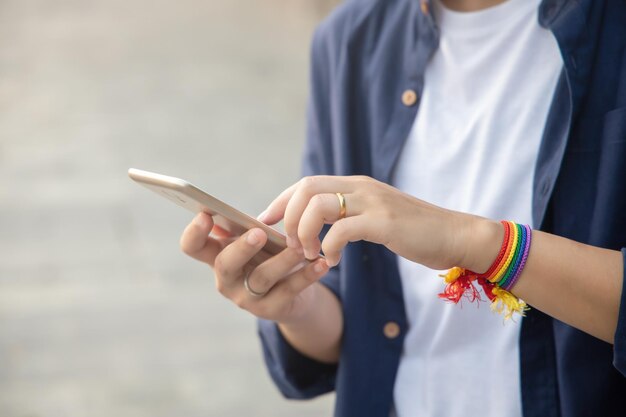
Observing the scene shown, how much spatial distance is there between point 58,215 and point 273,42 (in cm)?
98

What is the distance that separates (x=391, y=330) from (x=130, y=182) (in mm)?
1667

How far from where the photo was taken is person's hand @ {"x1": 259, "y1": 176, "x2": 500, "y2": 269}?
79 centimetres

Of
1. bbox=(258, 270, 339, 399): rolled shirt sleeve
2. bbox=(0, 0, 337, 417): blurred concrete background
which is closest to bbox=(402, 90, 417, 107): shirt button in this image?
bbox=(258, 270, 339, 399): rolled shirt sleeve

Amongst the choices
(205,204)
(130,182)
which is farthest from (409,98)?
(130,182)

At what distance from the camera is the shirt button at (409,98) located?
1.14 meters

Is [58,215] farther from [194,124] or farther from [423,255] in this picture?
[423,255]

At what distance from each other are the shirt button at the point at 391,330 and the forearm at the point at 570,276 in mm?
307

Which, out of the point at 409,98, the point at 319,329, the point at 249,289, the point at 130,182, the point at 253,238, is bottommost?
the point at 130,182

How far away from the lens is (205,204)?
2.68 ft

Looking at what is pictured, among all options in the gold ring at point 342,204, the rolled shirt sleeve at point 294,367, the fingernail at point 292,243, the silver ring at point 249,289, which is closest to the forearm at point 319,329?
the rolled shirt sleeve at point 294,367

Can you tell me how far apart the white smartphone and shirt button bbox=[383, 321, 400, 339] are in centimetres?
24

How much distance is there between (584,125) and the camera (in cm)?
99

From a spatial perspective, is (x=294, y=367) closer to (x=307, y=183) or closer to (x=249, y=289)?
(x=249, y=289)

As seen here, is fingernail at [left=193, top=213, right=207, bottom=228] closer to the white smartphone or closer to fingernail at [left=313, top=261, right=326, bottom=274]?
the white smartphone
